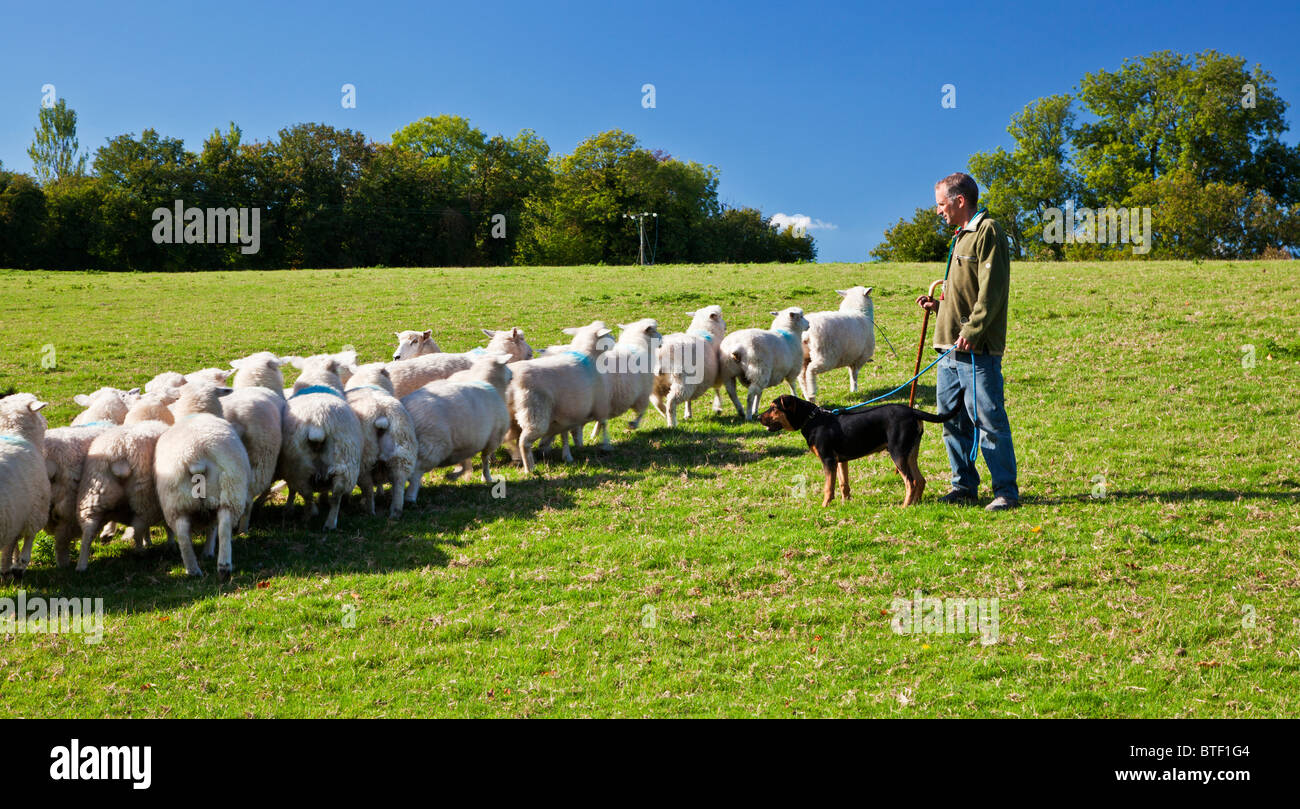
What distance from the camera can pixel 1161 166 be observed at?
237 ft

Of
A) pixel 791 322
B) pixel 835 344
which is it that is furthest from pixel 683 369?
pixel 835 344

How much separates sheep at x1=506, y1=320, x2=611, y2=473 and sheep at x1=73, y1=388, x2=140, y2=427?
465 cm

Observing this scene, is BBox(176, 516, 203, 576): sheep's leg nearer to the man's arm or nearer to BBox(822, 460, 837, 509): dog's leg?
BBox(822, 460, 837, 509): dog's leg

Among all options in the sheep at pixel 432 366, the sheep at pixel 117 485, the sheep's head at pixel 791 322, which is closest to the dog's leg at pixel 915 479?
the sheep at pixel 432 366

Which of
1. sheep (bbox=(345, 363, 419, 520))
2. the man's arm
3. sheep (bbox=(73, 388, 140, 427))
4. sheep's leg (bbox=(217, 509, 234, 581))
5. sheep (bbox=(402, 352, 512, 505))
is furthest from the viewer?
sheep (bbox=(402, 352, 512, 505))

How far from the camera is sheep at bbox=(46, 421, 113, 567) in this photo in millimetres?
8398

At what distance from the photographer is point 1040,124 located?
79.6 meters

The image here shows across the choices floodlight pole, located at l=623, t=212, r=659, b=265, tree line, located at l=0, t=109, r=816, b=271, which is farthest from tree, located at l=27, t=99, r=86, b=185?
floodlight pole, located at l=623, t=212, r=659, b=265

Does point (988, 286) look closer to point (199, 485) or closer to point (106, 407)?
point (199, 485)

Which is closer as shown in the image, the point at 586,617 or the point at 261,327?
the point at 586,617

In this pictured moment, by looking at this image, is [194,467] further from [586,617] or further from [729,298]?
[729,298]
